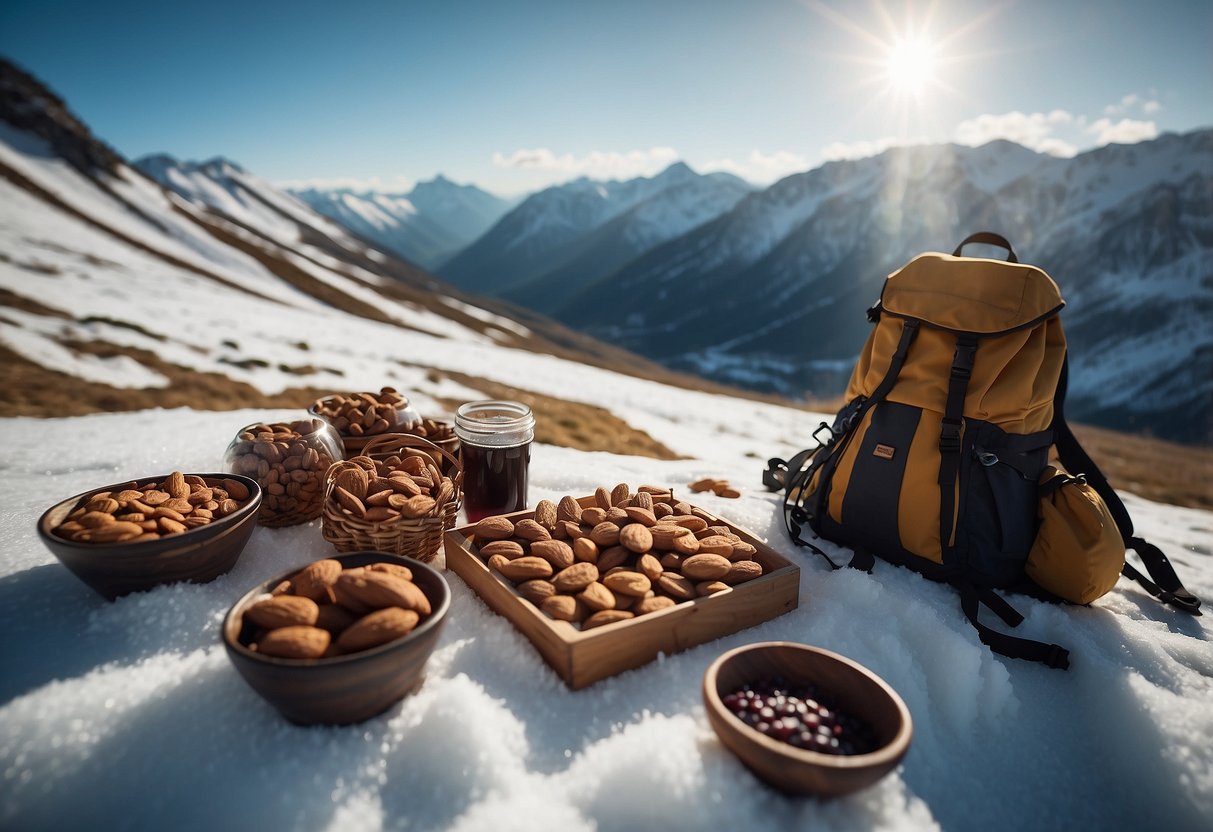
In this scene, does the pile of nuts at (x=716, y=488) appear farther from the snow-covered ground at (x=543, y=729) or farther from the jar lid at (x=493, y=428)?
the jar lid at (x=493, y=428)

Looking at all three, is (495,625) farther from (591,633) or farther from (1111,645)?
(1111,645)

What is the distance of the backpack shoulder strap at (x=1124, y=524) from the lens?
3.85 meters

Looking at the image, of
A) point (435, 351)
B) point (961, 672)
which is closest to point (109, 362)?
point (435, 351)

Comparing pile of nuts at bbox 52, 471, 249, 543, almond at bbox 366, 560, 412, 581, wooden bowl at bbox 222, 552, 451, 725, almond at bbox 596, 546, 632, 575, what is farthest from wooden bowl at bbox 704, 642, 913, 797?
pile of nuts at bbox 52, 471, 249, 543

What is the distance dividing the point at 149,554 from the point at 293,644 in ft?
3.60

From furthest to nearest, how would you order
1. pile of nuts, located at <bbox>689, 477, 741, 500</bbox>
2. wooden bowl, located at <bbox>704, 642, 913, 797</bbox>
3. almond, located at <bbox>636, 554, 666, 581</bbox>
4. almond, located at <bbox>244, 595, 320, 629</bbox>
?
pile of nuts, located at <bbox>689, 477, 741, 500</bbox> < almond, located at <bbox>636, 554, 666, 581</bbox> < almond, located at <bbox>244, 595, 320, 629</bbox> < wooden bowl, located at <bbox>704, 642, 913, 797</bbox>

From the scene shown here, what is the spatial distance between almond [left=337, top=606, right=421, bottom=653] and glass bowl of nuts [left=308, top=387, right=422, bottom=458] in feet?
6.66

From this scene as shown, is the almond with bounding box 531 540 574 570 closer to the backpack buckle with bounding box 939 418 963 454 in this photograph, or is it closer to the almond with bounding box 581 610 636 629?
the almond with bounding box 581 610 636 629

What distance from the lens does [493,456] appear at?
3695 mm

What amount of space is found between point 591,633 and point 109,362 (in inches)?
579

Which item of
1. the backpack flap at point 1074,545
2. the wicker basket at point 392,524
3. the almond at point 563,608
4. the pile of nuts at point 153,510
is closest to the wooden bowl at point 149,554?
the pile of nuts at point 153,510

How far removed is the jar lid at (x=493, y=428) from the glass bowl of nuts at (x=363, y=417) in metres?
0.57

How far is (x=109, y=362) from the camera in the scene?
12.6 m

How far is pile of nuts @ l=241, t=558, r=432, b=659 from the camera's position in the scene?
2016 mm
